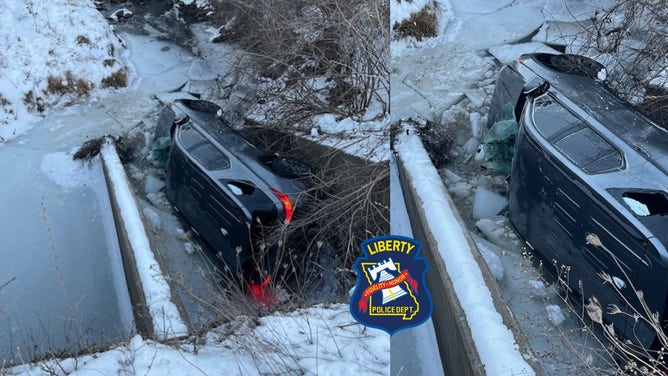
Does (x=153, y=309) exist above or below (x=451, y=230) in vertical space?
below

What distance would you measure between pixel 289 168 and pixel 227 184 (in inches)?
23.6

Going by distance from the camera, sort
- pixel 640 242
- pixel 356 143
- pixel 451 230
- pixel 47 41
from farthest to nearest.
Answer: pixel 47 41, pixel 356 143, pixel 451 230, pixel 640 242

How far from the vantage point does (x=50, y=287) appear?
5.16 meters

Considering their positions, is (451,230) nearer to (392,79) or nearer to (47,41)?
(392,79)

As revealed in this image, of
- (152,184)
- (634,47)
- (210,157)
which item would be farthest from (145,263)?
(634,47)

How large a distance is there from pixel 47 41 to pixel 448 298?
7.24 m

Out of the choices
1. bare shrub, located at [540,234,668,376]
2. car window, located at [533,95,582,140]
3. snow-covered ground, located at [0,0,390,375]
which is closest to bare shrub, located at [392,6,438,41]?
snow-covered ground, located at [0,0,390,375]

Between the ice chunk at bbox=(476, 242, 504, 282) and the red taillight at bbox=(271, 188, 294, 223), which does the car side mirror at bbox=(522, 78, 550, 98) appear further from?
the red taillight at bbox=(271, 188, 294, 223)

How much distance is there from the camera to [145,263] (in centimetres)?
496

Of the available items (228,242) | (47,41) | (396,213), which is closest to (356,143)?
(396,213)

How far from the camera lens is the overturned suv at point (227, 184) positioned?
500cm

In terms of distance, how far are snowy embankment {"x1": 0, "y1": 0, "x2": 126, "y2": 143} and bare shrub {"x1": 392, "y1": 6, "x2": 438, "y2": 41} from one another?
376 centimetres

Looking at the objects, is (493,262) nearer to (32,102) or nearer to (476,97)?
(476,97)

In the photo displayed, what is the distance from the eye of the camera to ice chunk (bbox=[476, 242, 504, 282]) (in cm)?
424
